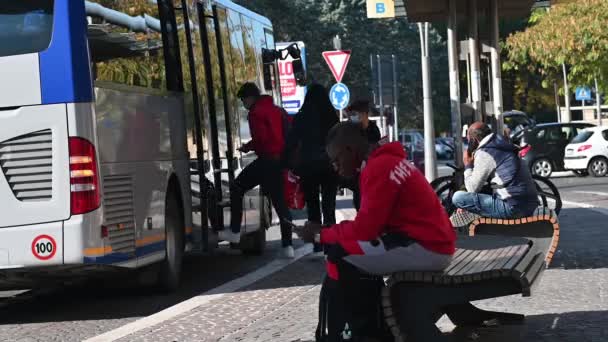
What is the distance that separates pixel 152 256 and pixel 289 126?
414cm

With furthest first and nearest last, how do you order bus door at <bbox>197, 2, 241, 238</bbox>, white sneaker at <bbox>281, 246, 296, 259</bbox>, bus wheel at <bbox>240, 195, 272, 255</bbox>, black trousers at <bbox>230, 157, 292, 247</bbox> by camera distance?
bus wheel at <bbox>240, 195, 272, 255</bbox> → white sneaker at <bbox>281, 246, 296, 259</bbox> → black trousers at <bbox>230, 157, 292, 247</bbox> → bus door at <bbox>197, 2, 241, 238</bbox>

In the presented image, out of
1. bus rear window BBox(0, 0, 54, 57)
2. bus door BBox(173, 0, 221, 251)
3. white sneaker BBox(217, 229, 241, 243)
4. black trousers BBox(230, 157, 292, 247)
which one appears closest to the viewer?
bus rear window BBox(0, 0, 54, 57)

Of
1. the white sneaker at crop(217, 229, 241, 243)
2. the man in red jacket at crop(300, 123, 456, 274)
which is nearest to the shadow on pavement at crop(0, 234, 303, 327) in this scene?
the white sneaker at crop(217, 229, 241, 243)

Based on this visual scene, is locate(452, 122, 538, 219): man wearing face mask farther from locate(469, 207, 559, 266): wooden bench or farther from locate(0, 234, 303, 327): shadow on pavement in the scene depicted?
locate(0, 234, 303, 327): shadow on pavement

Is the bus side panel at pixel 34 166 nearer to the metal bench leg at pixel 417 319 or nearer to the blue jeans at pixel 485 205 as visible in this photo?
the blue jeans at pixel 485 205

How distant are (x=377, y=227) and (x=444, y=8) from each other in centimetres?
1216

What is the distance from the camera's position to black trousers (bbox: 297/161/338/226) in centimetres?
1439

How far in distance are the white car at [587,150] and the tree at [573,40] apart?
5.10 m

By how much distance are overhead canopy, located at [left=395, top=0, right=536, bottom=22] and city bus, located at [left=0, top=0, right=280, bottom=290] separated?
16.9 feet

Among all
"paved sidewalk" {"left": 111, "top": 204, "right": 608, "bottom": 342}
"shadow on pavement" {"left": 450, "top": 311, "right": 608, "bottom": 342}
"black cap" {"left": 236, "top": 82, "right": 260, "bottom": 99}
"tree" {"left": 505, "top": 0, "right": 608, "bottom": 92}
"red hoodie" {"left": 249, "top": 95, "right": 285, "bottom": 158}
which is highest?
"tree" {"left": 505, "top": 0, "right": 608, "bottom": 92}

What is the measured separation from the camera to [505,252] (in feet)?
26.2

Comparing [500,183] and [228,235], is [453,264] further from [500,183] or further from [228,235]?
[228,235]

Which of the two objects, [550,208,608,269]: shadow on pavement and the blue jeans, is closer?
the blue jeans

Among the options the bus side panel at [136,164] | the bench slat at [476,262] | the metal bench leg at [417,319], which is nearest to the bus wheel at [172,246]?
the bus side panel at [136,164]
